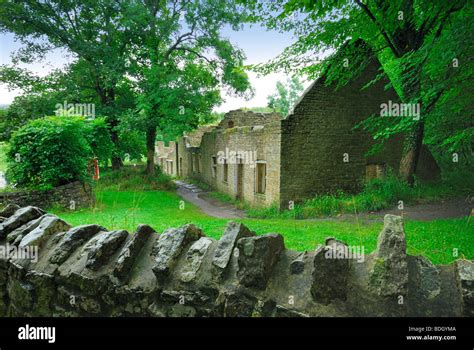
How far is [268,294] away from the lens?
1.59 metres

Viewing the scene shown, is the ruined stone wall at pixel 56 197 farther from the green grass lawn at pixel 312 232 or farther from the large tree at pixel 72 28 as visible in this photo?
the large tree at pixel 72 28

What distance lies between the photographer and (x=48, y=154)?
540 cm

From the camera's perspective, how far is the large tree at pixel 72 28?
407 centimetres

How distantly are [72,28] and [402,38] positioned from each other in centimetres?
928

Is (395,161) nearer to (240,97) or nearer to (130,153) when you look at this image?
(240,97)

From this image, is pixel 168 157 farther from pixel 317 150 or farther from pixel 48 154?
pixel 48 154

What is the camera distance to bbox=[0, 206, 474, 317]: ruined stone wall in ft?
4.73

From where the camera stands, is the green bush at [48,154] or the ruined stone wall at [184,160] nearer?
the green bush at [48,154]

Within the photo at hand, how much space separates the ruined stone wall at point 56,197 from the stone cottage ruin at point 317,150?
6.56 metres

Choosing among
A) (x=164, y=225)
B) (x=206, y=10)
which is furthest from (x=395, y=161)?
(x=164, y=225)

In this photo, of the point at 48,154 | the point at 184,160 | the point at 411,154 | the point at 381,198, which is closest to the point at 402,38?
the point at 411,154

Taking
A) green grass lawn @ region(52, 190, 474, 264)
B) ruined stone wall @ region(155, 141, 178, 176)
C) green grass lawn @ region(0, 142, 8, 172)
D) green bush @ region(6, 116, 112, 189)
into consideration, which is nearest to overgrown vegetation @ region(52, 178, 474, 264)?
green grass lawn @ region(52, 190, 474, 264)

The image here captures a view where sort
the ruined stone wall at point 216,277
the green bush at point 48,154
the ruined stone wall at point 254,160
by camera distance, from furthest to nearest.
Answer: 1. the ruined stone wall at point 254,160
2. the green bush at point 48,154
3. the ruined stone wall at point 216,277

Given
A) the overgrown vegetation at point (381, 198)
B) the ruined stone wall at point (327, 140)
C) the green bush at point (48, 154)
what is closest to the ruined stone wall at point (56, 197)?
the green bush at point (48, 154)
